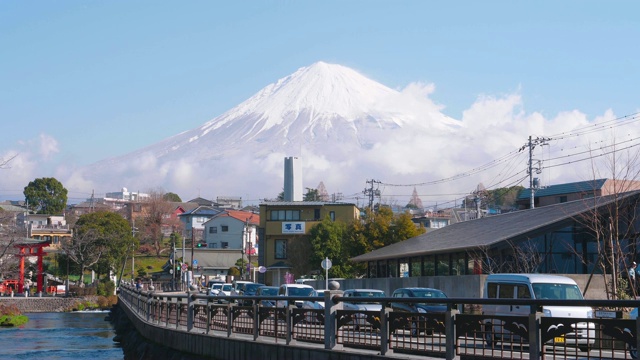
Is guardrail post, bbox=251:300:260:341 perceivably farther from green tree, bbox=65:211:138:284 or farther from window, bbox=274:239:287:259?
green tree, bbox=65:211:138:284

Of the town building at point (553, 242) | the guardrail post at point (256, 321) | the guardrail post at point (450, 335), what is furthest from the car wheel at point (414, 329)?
→ the town building at point (553, 242)

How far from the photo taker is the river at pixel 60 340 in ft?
119

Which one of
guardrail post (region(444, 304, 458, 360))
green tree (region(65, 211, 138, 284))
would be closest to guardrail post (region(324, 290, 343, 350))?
guardrail post (region(444, 304, 458, 360))

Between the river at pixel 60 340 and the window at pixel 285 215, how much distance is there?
84.4 ft

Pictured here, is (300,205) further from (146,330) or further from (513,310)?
(513,310)

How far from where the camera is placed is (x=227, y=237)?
124 metres

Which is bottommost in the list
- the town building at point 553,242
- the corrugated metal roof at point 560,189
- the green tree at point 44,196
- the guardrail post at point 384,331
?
the guardrail post at point 384,331

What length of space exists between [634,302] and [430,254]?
117 feet

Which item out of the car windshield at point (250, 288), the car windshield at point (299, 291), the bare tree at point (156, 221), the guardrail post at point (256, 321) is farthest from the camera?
the bare tree at point (156, 221)

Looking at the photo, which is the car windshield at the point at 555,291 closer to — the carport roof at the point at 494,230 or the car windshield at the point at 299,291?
the carport roof at the point at 494,230

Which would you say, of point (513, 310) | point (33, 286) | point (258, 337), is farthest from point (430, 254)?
point (33, 286)

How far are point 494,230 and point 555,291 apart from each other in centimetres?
2180

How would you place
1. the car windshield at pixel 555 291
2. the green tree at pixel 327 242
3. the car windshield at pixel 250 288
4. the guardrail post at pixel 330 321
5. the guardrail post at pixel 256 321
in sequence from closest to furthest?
the guardrail post at pixel 330 321
the guardrail post at pixel 256 321
the car windshield at pixel 555 291
the car windshield at pixel 250 288
the green tree at pixel 327 242

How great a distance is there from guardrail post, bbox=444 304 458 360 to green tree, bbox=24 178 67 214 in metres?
142
